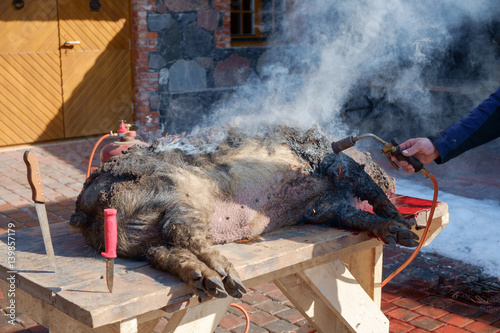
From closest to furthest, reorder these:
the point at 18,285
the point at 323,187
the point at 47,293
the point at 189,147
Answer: the point at 47,293
the point at 18,285
the point at 189,147
the point at 323,187

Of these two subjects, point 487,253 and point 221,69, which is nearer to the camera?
point 487,253

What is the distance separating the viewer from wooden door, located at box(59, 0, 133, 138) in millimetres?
7703

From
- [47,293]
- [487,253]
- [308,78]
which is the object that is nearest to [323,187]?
[47,293]

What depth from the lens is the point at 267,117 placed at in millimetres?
4121

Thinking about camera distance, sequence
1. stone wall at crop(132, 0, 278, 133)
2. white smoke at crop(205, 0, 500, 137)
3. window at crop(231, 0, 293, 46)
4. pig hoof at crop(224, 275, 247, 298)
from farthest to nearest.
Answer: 1. window at crop(231, 0, 293, 46)
2. stone wall at crop(132, 0, 278, 133)
3. white smoke at crop(205, 0, 500, 137)
4. pig hoof at crop(224, 275, 247, 298)

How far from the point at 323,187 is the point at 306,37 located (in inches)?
241

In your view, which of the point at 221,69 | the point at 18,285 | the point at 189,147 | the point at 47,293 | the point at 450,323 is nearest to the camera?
the point at 47,293

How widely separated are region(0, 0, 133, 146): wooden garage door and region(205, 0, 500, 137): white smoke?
1644 millimetres

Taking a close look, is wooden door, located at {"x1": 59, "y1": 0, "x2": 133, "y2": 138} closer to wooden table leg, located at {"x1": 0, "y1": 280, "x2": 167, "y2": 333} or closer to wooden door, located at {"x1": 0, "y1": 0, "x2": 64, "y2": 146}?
wooden door, located at {"x1": 0, "y1": 0, "x2": 64, "y2": 146}

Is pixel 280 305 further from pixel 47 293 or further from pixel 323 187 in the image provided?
pixel 47 293

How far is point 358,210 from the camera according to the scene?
303 centimetres

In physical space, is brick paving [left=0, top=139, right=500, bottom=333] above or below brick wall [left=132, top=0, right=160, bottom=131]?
below

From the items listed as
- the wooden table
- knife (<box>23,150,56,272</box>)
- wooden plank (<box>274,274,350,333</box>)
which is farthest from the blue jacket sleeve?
knife (<box>23,150,56,272</box>)

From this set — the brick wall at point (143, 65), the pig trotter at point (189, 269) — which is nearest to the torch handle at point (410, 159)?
the pig trotter at point (189, 269)
